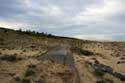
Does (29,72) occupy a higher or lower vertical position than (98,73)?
higher

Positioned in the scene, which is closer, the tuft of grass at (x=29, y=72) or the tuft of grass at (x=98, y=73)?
the tuft of grass at (x=29, y=72)

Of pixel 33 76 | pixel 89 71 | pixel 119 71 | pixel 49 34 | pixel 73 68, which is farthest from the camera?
pixel 49 34

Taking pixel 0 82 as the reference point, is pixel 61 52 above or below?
above

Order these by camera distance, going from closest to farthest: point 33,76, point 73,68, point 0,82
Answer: point 0,82, point 33,76, point 73,68

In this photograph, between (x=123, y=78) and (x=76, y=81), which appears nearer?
(x=76, y=81)

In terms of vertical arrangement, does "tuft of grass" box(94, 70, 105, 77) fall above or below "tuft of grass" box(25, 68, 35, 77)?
below

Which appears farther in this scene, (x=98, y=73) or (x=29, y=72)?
(x=98, y=73)

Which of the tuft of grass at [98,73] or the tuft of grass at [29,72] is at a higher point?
the tuft of grass at [29,72]

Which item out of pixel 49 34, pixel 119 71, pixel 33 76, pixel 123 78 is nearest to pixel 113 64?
pixel 119 71

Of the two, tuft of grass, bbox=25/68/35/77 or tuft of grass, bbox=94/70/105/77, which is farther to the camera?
tuft of grass, bbox=94/70/105/77

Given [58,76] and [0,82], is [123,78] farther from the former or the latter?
[0,82]

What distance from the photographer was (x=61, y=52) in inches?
953

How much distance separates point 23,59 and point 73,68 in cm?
388

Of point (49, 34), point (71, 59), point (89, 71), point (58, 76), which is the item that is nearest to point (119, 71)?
point (89, 71)
